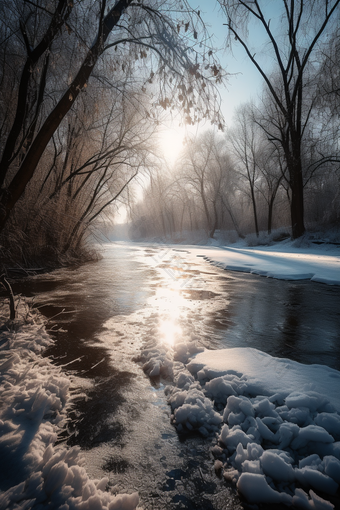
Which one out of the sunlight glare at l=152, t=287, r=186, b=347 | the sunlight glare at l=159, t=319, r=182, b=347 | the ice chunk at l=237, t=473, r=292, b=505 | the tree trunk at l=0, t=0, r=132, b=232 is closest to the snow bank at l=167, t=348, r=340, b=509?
the ice chunk at l=237, t=473, r=292, b=505

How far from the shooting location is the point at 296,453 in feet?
4.39

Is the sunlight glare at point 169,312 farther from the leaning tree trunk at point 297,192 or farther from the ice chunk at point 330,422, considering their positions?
the leaning tree trunk at point 297,192

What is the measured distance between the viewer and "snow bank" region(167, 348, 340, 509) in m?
1.17

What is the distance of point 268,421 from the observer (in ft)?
4.93

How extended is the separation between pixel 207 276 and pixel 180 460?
6068mm

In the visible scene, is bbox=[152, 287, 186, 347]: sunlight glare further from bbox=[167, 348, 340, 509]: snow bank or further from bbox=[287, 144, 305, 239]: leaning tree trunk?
bbox=[287, 144, 305, 239]: leaning tree trunk

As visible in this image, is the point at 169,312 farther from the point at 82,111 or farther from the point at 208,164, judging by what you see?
the point at 208,164

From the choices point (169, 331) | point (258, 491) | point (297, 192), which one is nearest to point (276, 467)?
point (258, 491)

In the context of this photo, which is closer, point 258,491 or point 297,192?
point 258,491

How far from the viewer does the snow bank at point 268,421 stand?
3.85 feet

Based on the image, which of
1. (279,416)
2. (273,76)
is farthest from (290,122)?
(279,416)

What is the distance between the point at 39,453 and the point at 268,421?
51.5 inches

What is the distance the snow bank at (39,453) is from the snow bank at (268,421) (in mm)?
586

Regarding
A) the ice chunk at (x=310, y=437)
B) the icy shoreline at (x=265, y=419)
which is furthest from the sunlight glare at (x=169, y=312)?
the ice chunk at (x=310, y=437)
